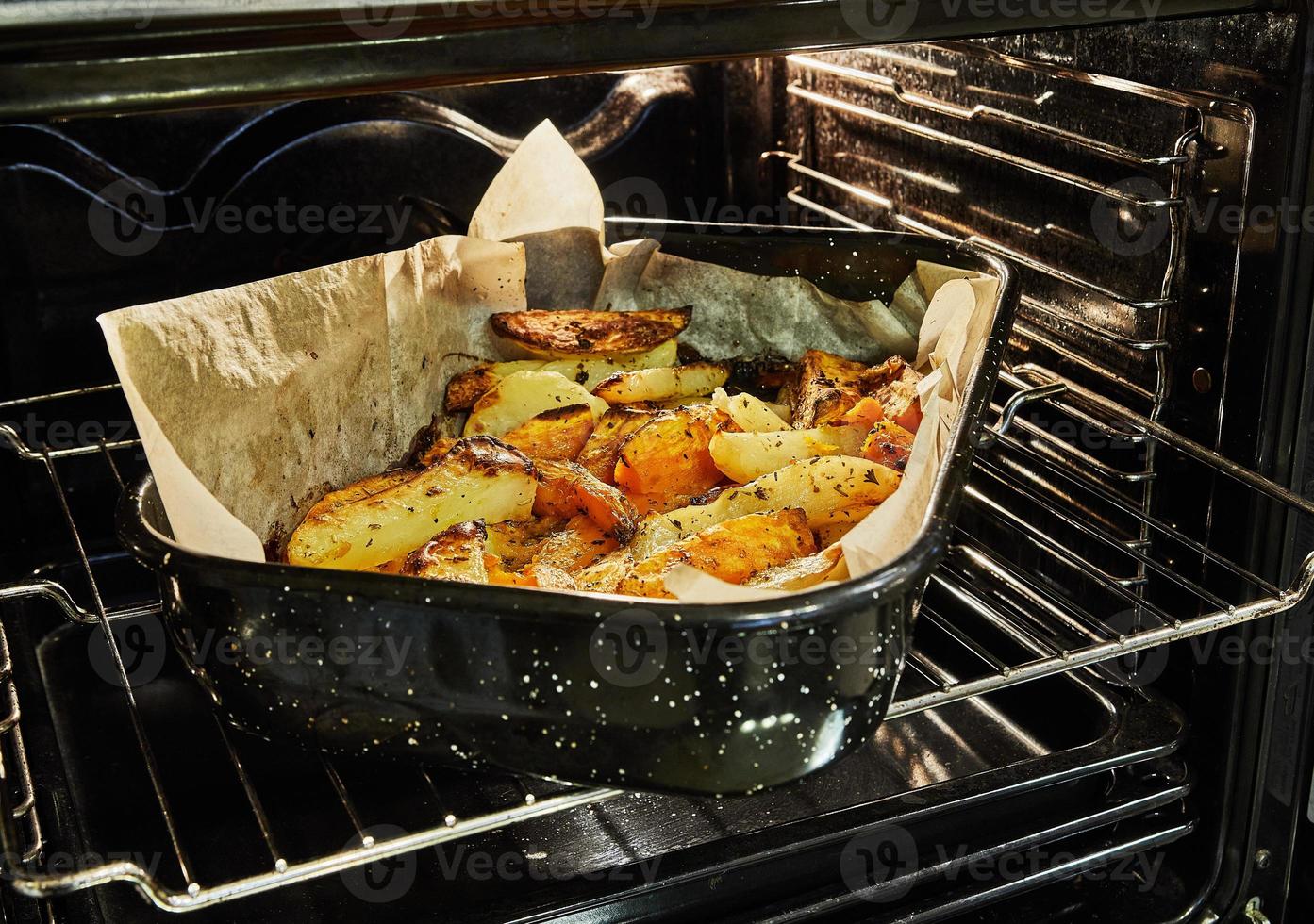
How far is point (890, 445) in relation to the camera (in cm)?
117

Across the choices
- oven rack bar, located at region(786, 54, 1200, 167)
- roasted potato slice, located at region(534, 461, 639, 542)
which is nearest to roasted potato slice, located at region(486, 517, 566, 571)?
roasted potato slice, located at region(534, 461, 639, 542)

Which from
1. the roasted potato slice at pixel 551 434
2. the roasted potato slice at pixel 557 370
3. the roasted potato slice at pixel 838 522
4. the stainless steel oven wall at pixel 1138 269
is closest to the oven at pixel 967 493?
the stainless steel oven wall at pixel 1138 269

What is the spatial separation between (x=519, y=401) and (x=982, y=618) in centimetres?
A: 60

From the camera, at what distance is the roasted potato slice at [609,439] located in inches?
50.3

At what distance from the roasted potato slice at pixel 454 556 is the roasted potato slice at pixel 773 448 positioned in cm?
27

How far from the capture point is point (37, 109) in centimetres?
68

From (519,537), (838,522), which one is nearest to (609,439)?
(519,537)

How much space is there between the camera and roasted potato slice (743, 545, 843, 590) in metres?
0.93

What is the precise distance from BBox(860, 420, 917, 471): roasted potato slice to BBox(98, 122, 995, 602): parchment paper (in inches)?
2.8

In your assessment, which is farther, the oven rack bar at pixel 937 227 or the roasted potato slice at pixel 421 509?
the oven rack bar at pixel 937 227

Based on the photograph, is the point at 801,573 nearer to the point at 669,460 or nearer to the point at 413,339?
the point at 669,460

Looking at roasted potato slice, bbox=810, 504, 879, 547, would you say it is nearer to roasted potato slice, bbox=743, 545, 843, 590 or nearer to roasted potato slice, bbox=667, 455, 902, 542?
roasted potato slice, bbox=667, 455, 902, 542

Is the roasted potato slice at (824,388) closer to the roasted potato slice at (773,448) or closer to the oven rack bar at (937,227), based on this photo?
the roasted potato slice at (773,448)

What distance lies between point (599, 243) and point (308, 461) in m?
0.47
